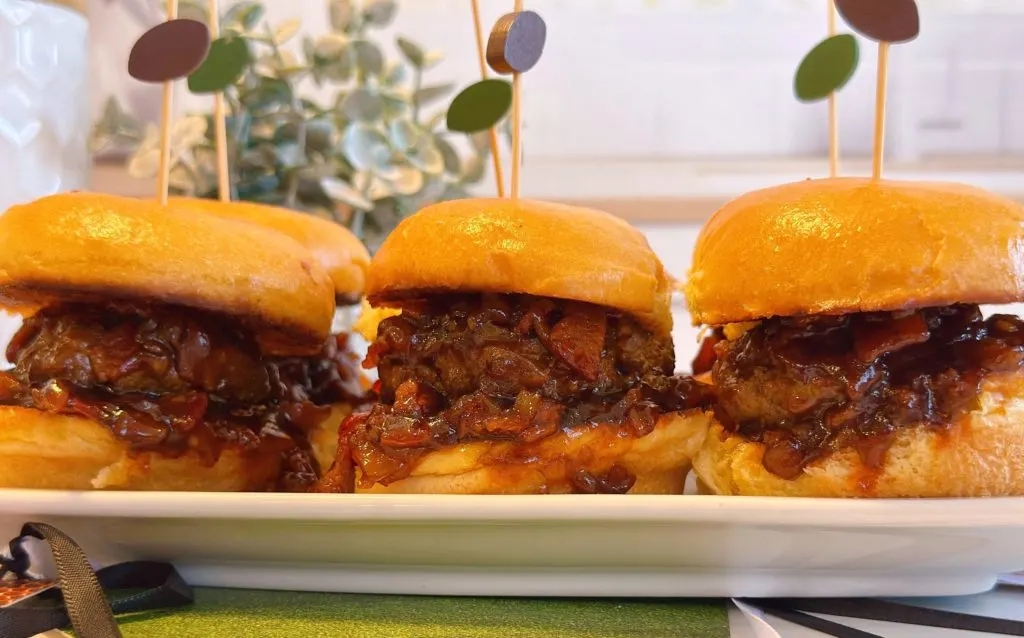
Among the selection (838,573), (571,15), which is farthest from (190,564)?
(571,15)

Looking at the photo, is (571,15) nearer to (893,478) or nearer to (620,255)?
(620,255)

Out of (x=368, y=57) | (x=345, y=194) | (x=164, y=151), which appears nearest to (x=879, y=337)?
(x=164, y=151)

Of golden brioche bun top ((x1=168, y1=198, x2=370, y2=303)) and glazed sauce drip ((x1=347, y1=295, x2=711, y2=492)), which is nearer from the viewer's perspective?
glazed sauce drip ((x1=347, y1=295, x2=711, y2=492))

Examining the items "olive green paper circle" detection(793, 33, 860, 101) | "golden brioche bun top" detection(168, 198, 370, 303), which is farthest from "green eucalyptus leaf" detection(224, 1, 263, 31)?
"olive green paper circle" detection(793, 33, 860, 101)

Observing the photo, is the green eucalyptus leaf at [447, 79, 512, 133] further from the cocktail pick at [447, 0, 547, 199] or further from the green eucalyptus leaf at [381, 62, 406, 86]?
the green eucalyptus leaf at [381, 62, 406, 86]

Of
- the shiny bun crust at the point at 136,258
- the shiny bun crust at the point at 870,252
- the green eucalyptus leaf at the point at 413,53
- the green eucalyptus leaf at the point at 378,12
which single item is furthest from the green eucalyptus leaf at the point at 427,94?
the shiny bun crust at the point at 870,252

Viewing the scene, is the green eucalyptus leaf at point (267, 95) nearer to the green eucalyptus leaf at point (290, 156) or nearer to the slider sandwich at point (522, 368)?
the green eucalyptus leaf at point (290, 156)
